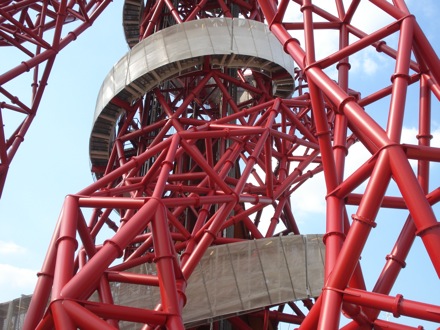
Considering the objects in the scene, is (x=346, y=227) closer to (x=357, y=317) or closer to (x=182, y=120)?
(x=357, y=317)

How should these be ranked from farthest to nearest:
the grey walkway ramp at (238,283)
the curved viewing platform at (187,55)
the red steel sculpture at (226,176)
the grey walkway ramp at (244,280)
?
1. the curved viewing platform at (187,55)
2. the grey walkway ramp at (244,280)
3. the grey walkway ramp at (238,283)
4. the red steel sculpture at (226,176)

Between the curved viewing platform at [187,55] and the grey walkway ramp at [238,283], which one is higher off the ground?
the curved viewing platform at [187,55]

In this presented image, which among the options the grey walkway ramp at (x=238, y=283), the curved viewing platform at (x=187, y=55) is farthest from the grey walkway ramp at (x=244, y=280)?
the curved viewing platform at (x=187, y=55)

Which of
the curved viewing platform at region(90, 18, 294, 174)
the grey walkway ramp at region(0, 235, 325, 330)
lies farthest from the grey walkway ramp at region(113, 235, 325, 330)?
the curved viewing platform at region(90, 18, 294, 174)

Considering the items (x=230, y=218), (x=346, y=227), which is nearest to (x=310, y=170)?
(x=230, y=218)

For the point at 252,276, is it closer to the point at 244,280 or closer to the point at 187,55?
the point at 244,280

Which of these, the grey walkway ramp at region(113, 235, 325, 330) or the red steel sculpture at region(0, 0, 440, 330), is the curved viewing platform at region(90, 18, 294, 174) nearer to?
the red steel sculpture at region(0, 0, 440, 330)

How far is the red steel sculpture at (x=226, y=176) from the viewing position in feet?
31.4

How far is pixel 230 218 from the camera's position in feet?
71.7

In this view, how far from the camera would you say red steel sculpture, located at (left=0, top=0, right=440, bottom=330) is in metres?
9.57

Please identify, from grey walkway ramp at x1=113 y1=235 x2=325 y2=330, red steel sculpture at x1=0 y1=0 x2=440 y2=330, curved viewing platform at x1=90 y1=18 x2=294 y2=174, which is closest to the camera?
red steel sculpture at x1=0 y1=0 x2=440 y2=330

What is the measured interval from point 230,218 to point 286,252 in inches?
90.2

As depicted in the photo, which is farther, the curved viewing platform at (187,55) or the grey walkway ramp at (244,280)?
the curved viewing platform at (187,55)

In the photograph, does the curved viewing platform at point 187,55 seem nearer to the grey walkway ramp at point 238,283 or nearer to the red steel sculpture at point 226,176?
the red steel sculpture at point 226,176
